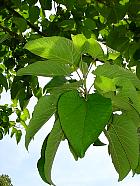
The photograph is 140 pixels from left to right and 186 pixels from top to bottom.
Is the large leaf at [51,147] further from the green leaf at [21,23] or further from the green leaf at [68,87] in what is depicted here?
the green leaf at [21,23]

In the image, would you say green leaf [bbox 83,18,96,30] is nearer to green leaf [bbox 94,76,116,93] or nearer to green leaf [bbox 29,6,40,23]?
green leaf [bbox 29,6,40,23]

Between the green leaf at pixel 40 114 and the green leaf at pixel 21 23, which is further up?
the green leaf at pixel 40 114

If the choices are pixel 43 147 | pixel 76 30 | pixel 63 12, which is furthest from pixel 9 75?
pixel 43 147

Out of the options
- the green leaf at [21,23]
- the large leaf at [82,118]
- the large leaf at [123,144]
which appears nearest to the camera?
the large leaf at [82,118]

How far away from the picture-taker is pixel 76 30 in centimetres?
301

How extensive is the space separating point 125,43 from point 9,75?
2.32 metres

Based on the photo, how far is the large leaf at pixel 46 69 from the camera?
0.94 metres

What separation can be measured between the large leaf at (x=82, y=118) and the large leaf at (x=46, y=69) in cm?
12

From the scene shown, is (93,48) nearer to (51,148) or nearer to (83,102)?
(83,102)

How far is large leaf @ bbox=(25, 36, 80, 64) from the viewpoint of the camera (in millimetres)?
875

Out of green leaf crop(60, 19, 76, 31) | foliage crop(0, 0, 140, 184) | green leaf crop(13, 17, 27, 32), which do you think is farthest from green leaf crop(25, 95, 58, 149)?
green leaf crop(60, 19, 76, 31)

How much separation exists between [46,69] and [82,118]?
0.22 m

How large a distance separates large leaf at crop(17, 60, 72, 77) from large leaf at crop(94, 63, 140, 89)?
86mm

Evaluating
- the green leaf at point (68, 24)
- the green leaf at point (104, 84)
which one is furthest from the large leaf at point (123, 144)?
the green leaf at point (68, 24)
